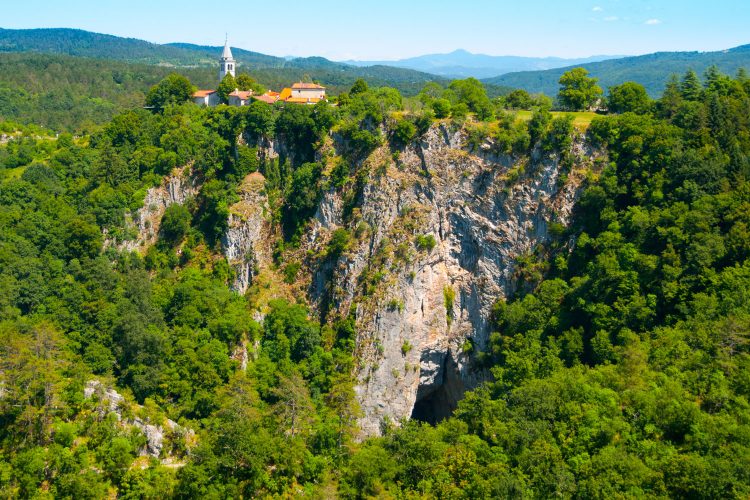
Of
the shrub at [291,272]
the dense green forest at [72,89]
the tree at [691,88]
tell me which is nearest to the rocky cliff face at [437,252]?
the shrub at [291,272]

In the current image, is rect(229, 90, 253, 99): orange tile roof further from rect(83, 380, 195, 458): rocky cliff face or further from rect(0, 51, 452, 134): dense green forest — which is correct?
rect(83, 380, 195, 458): rocky cliff face

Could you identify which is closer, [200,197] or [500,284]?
[500,284]

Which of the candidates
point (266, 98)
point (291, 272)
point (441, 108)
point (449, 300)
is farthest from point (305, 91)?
point (449, 300)

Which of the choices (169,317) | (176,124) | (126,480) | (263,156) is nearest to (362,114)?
(263,156)

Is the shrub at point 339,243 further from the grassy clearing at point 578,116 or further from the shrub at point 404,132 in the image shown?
the grassy clearing at point 578,116

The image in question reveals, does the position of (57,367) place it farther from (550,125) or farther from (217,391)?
(550,125)

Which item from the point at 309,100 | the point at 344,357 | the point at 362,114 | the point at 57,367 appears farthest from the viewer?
the point at 309,100

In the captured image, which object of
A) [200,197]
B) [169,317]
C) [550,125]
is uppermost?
[550,125]
